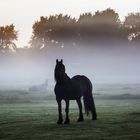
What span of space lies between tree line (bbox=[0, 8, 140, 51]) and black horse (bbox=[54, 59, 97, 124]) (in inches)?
2995

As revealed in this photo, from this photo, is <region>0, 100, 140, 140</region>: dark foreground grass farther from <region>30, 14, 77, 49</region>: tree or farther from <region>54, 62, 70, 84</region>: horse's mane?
<region>30, 14, 77, 49</region>: tree

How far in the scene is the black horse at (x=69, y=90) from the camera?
23970mm

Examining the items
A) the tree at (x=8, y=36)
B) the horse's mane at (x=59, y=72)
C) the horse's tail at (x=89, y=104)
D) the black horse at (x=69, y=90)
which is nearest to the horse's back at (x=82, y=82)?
the black horse at (x=69, y=90)

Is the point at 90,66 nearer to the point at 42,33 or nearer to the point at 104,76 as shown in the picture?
the point at 104,76

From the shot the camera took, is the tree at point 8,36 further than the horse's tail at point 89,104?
Yes

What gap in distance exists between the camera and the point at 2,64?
117938mm

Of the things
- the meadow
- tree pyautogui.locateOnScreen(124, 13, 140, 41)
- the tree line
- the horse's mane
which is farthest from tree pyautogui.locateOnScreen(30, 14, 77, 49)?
the horse's mane

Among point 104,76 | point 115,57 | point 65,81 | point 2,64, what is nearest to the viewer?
point 65,81

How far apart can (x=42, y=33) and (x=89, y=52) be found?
15.7 m

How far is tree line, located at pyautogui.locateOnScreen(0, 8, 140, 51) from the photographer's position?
4082 inches

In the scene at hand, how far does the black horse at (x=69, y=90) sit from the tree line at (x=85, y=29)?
76.1 m

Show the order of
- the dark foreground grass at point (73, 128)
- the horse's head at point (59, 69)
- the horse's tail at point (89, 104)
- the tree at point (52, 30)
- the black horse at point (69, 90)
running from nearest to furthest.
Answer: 1. the dark foreground grass at point (73, 128)
2. the horse's head at point (59, 69)
3. the black horse at point (69, 90)
4. the horse's tail at point (89, 104)
5. the tree at point (52, 30)

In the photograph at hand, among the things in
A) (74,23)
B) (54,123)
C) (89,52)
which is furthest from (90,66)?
(54,123)

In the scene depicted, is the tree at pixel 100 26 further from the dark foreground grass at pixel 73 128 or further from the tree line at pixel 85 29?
the dark foreground grass at pixel 73 128
